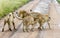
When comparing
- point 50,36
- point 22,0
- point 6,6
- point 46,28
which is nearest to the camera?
point 50,36

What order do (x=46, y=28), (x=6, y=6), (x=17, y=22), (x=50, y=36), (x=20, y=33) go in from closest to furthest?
(x=50, y=36) → (x=20, y=33) → (x=46, y=28) → (x=17, y=22) → (x=6, y=6)

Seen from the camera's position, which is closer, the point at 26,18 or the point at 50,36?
the point at 50,36

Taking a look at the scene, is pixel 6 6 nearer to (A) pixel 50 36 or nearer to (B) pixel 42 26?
(B) pixel 42 26

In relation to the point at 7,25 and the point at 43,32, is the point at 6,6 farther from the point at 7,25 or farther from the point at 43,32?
the point at 43,32

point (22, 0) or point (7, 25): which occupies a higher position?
point (22, 0)

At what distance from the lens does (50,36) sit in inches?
119

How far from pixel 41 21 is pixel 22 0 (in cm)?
492

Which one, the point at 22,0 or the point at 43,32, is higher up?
the point at 22,0

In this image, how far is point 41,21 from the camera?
3.47m

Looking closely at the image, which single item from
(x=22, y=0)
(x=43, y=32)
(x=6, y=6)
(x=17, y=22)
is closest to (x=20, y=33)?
(x=43, y=32)

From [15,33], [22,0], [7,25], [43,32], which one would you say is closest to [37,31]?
[43,32]

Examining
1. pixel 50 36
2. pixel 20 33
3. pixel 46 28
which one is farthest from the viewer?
pixel 46 28

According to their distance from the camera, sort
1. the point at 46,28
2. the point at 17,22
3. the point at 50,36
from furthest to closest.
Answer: the point at 17,22
the point at 46,28
the point at 50,36

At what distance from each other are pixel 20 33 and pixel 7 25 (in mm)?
566
